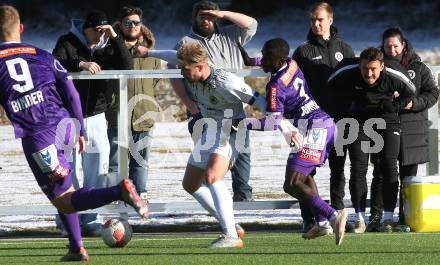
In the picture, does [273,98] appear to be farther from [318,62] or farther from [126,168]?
[126,168]

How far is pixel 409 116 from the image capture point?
11.8 metres

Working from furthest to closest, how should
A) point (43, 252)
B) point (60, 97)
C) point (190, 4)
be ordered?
1. point (190, 4)
2. point (43, 252)
3. point (60, 97)

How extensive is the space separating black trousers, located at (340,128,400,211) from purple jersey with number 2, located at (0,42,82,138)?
3.21 metres

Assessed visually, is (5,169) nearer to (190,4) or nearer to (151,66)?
(151,66)

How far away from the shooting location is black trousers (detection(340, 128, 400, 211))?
11578 millimetres

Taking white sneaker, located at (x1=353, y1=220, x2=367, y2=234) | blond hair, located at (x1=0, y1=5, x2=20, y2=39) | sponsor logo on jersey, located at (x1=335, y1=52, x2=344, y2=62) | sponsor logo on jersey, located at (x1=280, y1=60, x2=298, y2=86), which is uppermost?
blond hair, located at (x1=0, y1=5, x2=20, y2=39)

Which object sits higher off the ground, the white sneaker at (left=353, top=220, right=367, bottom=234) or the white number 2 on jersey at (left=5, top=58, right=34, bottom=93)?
the white number 2 on jersey at (left=5, top=58, right=34, bottom=93)

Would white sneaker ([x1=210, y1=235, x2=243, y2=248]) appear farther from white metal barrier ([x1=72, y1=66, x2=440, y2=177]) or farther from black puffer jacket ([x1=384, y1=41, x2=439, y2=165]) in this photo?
black puffer jacket ([x1=384, y1=41, x2=439, y2=165])

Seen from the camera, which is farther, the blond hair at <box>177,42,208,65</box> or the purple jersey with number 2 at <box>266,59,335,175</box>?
the purple jersey with number 2 at <box>266,59,335,175</box>

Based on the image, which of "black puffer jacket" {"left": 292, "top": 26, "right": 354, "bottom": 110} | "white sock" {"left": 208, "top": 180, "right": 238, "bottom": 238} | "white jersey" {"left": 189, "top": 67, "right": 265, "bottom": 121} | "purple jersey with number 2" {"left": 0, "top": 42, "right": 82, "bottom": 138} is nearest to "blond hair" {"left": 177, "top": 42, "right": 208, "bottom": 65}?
"white jersey" {"left": 189, "top": 67, "right": 265, "bottom": 121}

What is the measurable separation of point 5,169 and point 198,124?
7129 mm

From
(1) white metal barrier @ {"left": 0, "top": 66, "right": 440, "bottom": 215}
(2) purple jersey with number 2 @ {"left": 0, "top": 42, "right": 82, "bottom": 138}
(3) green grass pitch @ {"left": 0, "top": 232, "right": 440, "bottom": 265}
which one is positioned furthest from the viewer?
(1) white metal barrier @ {"left": 0, "top": 66, "right": 440, "bottom": 215}

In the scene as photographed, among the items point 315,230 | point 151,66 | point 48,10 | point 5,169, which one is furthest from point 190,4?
point 315,230

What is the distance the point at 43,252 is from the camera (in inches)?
398
